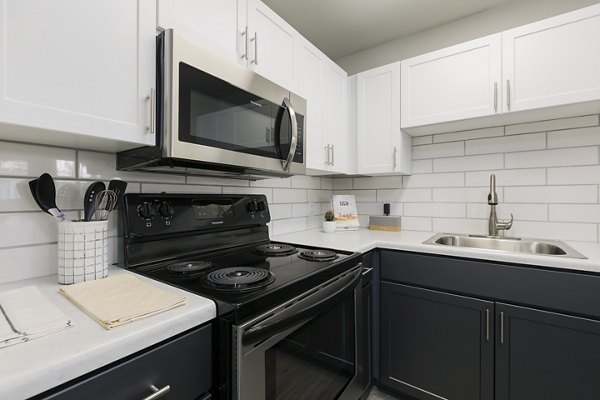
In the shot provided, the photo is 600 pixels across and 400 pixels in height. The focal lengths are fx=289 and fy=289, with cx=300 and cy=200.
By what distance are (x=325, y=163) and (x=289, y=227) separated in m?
0.52

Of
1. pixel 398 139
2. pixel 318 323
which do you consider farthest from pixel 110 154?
pixel 398 139

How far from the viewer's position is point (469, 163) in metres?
1.95

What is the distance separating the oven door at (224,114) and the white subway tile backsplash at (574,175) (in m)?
1.54

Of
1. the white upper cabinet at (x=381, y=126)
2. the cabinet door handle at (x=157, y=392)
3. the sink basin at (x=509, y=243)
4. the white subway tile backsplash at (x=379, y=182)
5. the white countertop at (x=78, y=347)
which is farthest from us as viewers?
the white subway tile backsplash at (x=379, y=182)

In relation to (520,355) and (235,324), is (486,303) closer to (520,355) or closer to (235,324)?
(520,355)

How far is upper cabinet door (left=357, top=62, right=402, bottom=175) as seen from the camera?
6.46ft

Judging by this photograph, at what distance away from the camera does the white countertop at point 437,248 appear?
1.17 metres

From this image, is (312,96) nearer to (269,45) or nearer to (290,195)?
(269,45)

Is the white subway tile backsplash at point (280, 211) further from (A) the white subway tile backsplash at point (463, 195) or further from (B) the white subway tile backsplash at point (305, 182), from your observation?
(A) the white subway tile backsplash at point (463, 195)

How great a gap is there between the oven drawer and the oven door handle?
0.37ft

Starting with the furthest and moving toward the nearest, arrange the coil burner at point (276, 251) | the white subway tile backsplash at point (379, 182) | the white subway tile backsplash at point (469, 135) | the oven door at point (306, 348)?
the white subway tile backsplash at point (379, 182), the white subway tile backsplash at point (469, 135), the coil burner at point (276, 251), the oven door at point (306, 348)

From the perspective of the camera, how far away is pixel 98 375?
20.7 inches

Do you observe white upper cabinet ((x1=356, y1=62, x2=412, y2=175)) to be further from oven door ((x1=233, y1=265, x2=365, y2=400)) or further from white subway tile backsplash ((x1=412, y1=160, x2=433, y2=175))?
oven door ((x1=233, y1=265, x2=365, y2=400))

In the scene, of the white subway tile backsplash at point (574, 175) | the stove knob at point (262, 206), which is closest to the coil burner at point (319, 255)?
the stove knob at point (262, 206)
